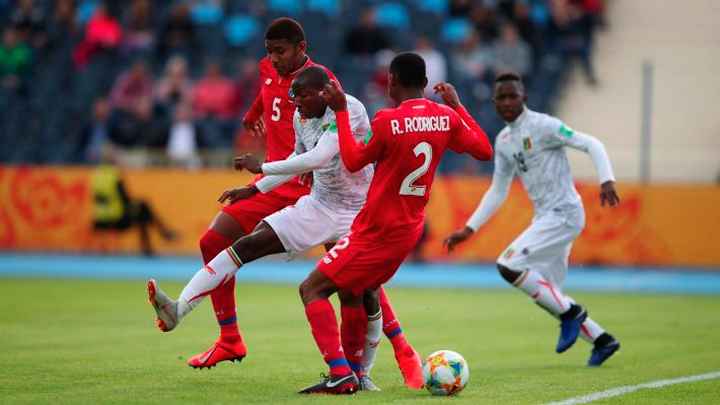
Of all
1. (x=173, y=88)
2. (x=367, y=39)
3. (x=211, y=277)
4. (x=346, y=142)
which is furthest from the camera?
(x=173, y=88)

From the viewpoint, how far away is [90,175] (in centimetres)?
2414

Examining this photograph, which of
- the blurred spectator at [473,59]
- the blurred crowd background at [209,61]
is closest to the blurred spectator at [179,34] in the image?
the blurred crowd background at [209,61]

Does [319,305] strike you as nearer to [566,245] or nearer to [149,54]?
[566,245]

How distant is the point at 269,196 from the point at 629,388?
308cm

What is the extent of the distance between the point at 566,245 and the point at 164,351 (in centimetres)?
374

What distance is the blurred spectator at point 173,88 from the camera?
80.6 ft

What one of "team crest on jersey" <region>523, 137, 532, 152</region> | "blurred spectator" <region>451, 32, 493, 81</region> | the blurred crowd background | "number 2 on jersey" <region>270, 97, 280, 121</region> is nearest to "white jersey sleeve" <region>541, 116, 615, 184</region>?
"team crest on jersey" <region>523, 137, 532, 152</region>

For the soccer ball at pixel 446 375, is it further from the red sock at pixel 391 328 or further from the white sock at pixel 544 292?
the white sock at pixel 544 292

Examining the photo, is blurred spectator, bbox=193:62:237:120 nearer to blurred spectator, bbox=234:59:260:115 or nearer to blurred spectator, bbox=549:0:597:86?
blurred spectator, bbox=234:59:260:115

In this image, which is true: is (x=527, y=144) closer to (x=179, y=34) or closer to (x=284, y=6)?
(x=179, y=34)

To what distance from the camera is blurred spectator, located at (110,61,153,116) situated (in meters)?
24.7

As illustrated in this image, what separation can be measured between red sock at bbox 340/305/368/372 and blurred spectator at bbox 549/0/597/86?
1596 centimetres

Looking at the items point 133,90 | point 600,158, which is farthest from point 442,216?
point 600,158

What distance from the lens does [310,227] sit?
9109 mm
